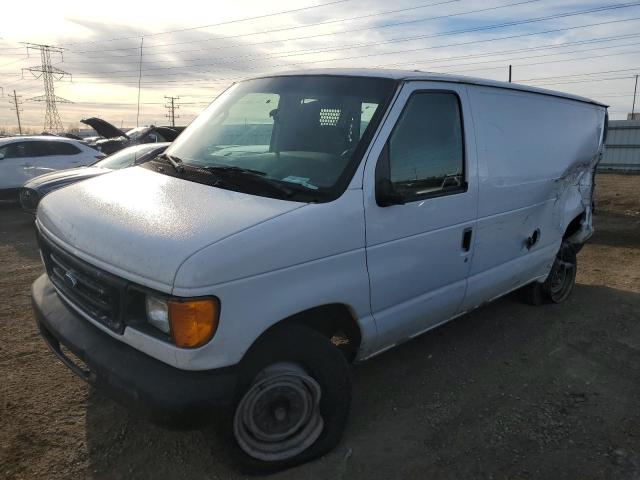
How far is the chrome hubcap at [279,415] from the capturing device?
248cm

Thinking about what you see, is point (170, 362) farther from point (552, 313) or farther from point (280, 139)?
point (552, 313)

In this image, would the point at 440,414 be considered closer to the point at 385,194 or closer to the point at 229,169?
the point at 385,194

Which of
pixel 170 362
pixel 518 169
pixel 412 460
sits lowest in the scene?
pixel 412 460

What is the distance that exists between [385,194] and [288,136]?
0.76m

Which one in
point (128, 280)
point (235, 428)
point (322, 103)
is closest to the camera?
point (128, 280)

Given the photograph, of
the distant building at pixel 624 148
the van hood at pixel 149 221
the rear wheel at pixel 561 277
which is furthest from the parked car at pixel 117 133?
the distant building at pixel 624 148

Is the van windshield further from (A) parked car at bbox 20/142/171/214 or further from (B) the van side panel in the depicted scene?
(A) parked car at bbox 20/142/171/214

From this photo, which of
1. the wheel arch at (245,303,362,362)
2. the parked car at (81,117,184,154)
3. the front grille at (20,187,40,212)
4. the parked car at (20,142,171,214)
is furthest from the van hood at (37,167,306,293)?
the front grille at (20,187,40,212)

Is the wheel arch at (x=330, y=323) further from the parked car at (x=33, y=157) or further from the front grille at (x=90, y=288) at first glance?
the parked car at (x=33, y=157)

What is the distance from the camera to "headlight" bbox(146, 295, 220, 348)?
211 centimetres

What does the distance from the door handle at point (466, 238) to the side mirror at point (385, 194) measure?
0.84 metres

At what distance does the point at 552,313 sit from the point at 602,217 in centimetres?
680

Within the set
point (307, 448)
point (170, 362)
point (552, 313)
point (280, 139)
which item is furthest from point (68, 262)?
point (552, 313)

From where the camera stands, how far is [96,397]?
10.7ft
